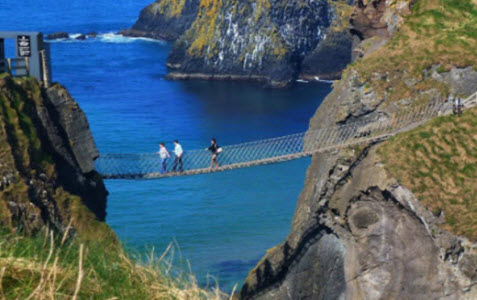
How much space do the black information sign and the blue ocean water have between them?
25.4 feet

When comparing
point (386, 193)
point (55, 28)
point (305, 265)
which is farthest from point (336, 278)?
point (55, 28)

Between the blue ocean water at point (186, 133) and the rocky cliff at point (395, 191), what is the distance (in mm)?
4205

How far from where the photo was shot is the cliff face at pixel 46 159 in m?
19.6

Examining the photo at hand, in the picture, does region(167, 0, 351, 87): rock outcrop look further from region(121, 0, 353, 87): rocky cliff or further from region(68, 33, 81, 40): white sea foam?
region(68, 33, 81, 40): white sea foam

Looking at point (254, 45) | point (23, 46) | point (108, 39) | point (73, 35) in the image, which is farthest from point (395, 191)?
point (73, 35)

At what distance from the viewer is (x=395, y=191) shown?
25.9 m

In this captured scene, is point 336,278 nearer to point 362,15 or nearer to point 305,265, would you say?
point 305,265

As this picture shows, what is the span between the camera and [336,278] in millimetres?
27828

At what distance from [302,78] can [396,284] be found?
59.6 m

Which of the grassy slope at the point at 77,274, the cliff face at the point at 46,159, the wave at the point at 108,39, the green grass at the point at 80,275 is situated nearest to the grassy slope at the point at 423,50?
the cliff face at the point at 46,159

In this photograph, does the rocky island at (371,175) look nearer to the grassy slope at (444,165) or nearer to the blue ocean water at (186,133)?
the grassy slope at (444,165)

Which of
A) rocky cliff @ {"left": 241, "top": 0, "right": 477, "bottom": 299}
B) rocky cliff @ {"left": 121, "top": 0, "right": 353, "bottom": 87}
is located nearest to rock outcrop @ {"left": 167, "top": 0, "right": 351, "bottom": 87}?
rocky cliff @ {"left": 121, "top": 0, "right": 353, "bottom": 87}

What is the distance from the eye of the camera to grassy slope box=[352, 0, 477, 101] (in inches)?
1161

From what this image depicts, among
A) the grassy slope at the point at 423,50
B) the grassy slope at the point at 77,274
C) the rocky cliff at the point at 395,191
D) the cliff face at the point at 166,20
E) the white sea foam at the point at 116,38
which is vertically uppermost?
the grassy slope at the point at 77,274
